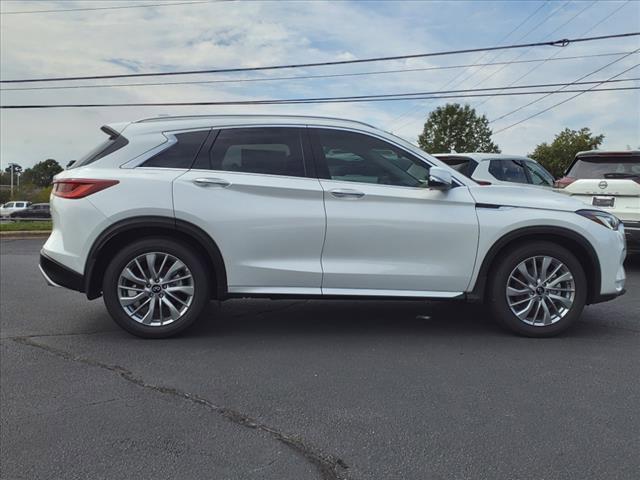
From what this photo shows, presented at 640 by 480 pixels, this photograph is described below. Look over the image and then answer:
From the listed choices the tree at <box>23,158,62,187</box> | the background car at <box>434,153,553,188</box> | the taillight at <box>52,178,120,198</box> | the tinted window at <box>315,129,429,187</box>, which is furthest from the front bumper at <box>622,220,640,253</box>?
the tree at <box>23,158,62,187</box>

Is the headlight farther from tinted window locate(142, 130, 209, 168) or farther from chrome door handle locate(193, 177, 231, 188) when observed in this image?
tinted window locate(142, 130, 209, 168)

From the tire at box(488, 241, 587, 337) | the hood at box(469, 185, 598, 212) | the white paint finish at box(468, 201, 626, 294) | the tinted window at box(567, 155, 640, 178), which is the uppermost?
the tinted window at box(567, 155, 640, 178)

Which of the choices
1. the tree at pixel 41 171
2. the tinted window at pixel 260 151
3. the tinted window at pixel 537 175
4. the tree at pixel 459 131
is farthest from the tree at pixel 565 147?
the tree at pixel 41 171

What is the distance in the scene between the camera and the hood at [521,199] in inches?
189

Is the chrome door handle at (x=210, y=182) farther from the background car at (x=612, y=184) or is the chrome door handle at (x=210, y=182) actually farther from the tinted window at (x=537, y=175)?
the tinted window at (x=537, y=175)

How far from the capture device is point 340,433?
3100 millimetres

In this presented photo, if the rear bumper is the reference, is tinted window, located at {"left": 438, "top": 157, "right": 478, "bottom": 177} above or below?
above

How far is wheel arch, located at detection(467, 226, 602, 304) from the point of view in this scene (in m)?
4.75

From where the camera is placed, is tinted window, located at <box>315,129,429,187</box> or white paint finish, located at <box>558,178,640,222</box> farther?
white paint finish, located at <box>558,178,640,222</box>

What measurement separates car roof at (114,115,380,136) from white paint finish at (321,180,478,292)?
0.60 meters

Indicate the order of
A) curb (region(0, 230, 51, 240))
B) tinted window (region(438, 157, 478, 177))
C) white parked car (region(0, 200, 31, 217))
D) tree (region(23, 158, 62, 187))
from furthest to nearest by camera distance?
tree (region(23, 158, 62, 187)), white parked car (region(0, 200, 31, 217)), curb (region(0, 230, 51, 240)), tinted window (region(438, 157, 478, 177))

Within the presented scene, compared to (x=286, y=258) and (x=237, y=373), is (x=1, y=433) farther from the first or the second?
(x=286, y=258)

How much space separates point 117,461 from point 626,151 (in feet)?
26.2

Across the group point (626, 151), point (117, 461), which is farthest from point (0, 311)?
point (626, 151)
